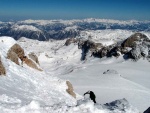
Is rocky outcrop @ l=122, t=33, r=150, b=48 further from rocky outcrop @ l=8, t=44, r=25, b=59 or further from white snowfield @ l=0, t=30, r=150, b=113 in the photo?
rocky outcrop @ l=8, t=44, r=25, b=59

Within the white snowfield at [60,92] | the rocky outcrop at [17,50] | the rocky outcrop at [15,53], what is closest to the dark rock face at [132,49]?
the white snowfield at [60,92]

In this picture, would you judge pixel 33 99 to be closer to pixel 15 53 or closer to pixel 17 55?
pixel 15 53

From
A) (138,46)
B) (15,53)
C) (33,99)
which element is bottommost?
(138,46)

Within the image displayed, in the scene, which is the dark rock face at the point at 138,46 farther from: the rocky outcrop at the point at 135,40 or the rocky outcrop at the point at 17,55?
the rocky outcrop at the point at 17,55

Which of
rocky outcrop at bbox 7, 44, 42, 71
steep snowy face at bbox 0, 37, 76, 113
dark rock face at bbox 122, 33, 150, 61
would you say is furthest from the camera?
dark rock face at bbox 122, 33, 150, 61

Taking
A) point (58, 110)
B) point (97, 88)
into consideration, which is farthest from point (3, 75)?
point (97, 88)

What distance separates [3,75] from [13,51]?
31.3 ft

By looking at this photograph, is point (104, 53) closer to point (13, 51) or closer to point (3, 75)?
point (13, 51)

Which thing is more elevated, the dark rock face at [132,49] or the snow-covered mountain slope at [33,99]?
the snow-covered mountain slope at [33,99]

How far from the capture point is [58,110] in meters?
14.2

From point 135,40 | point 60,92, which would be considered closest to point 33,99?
point 60,92

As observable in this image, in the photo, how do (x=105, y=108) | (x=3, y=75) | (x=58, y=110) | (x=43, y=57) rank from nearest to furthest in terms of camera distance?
(x=58, y=110)
(x=105, y=108)
(x=3, y=75)
(x=43, y=57)

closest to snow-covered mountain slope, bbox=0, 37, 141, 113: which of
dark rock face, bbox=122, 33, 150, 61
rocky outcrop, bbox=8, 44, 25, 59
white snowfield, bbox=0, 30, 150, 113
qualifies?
white snowfield, bbox=0, 30, 150, 113

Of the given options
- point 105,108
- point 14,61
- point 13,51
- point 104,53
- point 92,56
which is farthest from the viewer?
point 92,56
